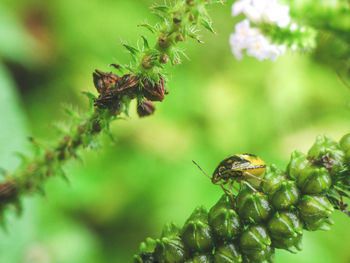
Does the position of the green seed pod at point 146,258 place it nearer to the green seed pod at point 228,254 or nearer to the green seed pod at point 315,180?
the green seed pod at point 228,254

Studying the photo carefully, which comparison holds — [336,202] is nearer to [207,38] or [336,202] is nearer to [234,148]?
[234,148]

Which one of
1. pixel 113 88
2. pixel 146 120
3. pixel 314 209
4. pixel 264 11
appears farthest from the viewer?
pixel 146 120

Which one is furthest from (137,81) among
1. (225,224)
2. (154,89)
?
(225,224)

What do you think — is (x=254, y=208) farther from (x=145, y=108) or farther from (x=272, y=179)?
(x=145, y=108)

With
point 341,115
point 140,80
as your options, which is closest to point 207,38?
point 341,115

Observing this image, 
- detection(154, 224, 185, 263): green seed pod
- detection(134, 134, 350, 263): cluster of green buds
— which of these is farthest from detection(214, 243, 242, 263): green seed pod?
detection(154, 224, 185, 263): green seed pod

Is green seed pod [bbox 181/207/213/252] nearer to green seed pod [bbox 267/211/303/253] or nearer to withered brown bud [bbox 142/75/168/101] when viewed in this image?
green seed pod [bbox 267/211/303/253]

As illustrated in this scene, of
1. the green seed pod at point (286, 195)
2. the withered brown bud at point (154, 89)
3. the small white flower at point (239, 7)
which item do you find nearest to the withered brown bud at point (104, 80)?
the withered brown bud at point (154, 89)
